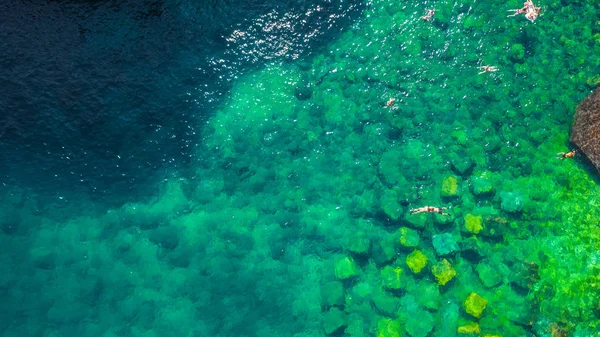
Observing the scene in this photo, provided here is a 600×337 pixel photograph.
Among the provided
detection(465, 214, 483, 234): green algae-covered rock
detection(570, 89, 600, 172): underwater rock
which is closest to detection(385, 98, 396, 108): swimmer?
detection(465, 214, 483, 234): green algae-covered rock

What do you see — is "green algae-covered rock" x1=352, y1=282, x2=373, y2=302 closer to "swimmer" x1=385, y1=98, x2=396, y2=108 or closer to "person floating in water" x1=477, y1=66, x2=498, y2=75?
"swimmer" x1=385, y1=98, x2=396, y2=108

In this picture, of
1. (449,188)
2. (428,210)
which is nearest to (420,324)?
(428,210)

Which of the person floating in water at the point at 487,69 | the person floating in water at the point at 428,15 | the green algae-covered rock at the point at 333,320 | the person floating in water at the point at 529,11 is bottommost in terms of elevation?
the green algae-covered rock at the point at 333,320

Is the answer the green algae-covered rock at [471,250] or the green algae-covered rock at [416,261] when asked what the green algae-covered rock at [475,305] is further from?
the green algae-covered rock at [416,261]

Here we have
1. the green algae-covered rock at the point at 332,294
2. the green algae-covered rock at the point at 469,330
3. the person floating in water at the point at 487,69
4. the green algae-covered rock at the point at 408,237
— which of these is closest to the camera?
the green algae-covered rock at the point at 469,330

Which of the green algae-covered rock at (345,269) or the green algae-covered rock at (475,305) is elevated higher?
the green algae-covered rock at (345,269)

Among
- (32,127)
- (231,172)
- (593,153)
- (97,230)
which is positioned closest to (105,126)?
(32,127)

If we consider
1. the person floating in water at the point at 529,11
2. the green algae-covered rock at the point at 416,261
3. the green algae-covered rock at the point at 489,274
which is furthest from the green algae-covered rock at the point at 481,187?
the person floating in water at the point at 529,11

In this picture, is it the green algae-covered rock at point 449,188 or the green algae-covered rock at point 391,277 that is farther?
the green algae-covered rock at point 449,188
